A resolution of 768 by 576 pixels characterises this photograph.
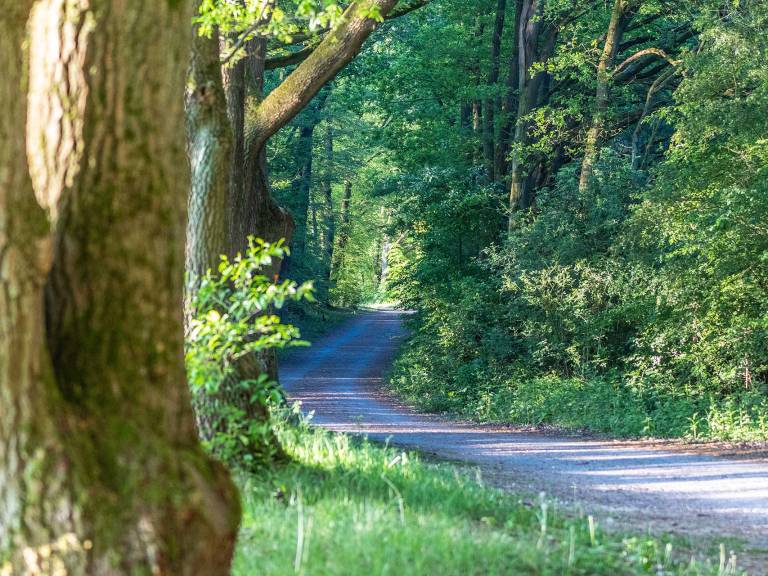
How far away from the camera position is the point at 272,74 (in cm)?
3400

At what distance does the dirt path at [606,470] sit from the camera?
889 centimetres

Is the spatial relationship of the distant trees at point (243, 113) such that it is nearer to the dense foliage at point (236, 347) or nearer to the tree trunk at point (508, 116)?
the dense foliage at point (236, 347)

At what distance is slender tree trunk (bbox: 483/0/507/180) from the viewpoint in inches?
1119

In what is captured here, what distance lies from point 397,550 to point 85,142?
100 inches

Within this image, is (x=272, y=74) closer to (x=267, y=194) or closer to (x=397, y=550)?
(x=267, y=194)

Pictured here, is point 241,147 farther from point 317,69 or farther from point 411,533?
point 411,533

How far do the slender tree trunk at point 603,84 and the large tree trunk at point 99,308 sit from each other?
63.5ft

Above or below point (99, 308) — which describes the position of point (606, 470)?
below

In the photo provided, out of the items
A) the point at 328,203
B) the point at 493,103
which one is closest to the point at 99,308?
the point at 493,103

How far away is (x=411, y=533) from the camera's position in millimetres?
5453

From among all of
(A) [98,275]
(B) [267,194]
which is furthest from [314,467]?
(B) [267,194]

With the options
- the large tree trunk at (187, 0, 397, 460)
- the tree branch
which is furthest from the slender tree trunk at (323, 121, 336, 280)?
the tree branch

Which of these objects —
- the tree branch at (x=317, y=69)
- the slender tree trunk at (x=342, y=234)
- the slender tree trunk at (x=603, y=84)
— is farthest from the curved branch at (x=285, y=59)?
the slender tree trunk at (x=342, y=234)

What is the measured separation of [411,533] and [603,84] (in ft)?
65.0
